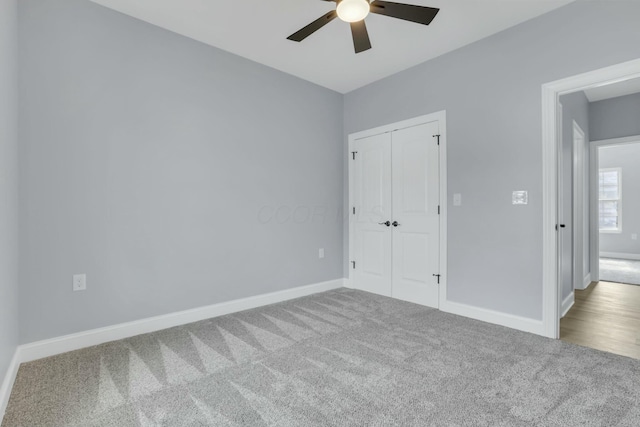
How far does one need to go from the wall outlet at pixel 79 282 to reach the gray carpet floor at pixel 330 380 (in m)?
0.47

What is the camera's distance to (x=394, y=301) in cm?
365

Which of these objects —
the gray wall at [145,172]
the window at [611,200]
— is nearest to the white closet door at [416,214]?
the gray wall at [145,172]

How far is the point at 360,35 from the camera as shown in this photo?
7.46 ft

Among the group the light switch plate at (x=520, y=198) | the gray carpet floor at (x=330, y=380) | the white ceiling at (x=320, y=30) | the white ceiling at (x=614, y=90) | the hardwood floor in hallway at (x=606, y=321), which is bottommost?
the hardwood floor in hallway at (x=606, y=321)

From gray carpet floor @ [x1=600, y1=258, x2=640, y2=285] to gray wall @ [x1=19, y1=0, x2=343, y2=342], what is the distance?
4.86 meters

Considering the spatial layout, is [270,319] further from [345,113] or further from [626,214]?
[626,214]

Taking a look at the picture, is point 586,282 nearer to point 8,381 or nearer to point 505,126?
point 505,126

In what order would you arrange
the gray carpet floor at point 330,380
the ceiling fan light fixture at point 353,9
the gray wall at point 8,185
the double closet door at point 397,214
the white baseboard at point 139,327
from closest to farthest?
the gray carpet floor at point 330,380 < the gray wall at point 8,185 < the ceiling fan light fixture at point 353,9 < the white baseboard at point 139,327 < the double closet door at point 397,214

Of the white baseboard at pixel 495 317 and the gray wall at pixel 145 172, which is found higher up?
the gray wall at pixel 145 172

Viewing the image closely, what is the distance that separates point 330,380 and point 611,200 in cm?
815

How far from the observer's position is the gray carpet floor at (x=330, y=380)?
160cm

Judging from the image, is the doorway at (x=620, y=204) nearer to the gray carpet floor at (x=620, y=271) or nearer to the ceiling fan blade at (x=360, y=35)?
the gray carpet floor at (x=620, y=271)

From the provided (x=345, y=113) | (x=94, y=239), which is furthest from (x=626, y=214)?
(x=94, y=239)

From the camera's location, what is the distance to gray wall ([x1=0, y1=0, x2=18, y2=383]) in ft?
5.66
